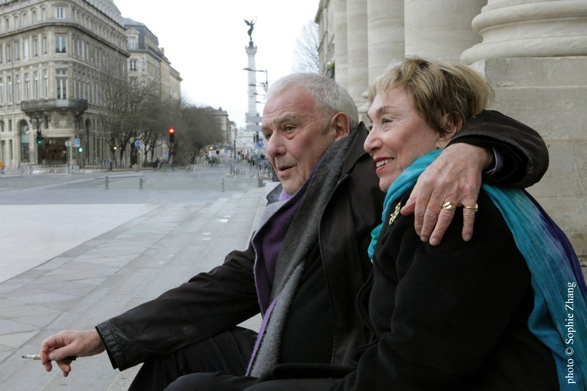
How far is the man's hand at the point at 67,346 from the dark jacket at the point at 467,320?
1419mm

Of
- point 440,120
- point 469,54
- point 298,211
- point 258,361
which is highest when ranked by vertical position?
point 469,54

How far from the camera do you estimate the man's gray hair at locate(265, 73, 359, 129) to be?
281 cm

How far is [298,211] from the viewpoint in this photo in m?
2.53

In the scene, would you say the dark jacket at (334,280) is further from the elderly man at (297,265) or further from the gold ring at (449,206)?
the gold ring at (449,206)

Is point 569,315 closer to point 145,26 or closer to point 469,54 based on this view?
point 469,54

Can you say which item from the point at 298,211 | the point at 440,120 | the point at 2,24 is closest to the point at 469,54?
the point at 298,211

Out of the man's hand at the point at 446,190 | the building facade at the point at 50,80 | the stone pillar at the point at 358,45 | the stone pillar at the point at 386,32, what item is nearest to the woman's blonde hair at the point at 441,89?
the man's hand at the point at 446,190

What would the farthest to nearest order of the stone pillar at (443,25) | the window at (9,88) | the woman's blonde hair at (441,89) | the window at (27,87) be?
the window at (9,88)
the window at (27,87)
the stone pillar at (443,25)
the woman's blonde hair at (441,89)

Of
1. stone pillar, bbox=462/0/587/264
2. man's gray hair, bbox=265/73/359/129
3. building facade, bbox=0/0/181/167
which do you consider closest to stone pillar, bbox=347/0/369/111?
stone pillar, bbox=462/0/587/264

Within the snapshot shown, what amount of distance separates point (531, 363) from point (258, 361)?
1.11m

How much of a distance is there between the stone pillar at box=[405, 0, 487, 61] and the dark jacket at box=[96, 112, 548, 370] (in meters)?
4.77

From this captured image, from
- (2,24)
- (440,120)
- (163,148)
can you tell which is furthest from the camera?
(163,148)

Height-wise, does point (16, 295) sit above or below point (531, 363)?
below

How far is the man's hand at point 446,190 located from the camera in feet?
5.08
